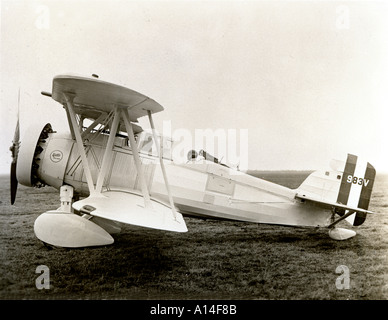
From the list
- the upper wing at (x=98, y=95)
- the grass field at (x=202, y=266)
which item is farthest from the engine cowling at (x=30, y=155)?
the grass field at (x=202, y=266)

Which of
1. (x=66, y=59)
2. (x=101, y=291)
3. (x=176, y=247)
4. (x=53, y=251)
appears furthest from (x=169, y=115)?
(x=101, y=291)

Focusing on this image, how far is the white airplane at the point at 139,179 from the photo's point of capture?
13.1 feet

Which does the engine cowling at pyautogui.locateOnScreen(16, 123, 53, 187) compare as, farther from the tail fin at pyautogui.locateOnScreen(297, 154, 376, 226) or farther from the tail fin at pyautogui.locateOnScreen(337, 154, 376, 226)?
the tail fin at pyautogui.locateOnScreen(337, 154, 376, 226)

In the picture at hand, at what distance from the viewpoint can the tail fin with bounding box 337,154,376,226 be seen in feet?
17.4

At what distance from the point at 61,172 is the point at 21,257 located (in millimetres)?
1335

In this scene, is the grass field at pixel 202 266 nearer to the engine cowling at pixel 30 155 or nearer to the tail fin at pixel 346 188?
the tail fin at pixel 346 188

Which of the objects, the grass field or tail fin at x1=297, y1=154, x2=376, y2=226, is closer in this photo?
the grass field

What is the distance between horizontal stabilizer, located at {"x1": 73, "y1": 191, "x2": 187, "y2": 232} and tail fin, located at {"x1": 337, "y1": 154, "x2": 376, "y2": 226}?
10.3ft

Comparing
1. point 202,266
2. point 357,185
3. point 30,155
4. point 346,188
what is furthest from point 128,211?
point 357,185

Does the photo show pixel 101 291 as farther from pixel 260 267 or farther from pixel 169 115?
pixel 169 115

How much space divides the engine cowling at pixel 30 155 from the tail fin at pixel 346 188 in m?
4.44

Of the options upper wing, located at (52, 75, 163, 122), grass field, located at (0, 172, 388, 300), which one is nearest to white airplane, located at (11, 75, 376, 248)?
upper wing, located at (52, 75, 163, 122)

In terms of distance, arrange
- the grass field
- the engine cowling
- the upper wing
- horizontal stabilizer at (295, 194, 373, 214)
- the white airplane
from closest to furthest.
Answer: the grass field → the upper wing → the white airplane → the engine cowling → horizontal stabilizer at (295, 194, 373, 214)

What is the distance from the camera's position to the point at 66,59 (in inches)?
217
